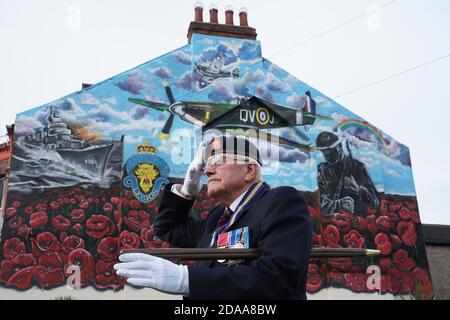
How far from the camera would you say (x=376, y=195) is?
14.6 meters

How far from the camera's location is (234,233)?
2998mm

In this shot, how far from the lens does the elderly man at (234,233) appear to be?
2518 millimetres

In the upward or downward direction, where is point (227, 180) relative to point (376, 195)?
downward

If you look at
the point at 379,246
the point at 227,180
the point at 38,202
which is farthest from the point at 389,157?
the point at 227,180

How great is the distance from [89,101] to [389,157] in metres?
8.80

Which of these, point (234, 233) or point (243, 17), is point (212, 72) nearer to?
point (243, 17)

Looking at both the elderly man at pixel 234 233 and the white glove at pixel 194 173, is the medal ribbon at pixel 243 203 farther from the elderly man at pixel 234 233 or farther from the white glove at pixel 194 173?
the white glove at pixel 194 173

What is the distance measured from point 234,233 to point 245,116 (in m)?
11.2

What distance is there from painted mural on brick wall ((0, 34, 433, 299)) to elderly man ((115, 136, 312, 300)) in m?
9.22

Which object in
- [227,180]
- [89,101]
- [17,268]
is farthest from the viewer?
[89,101]

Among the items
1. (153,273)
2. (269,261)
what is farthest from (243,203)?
(153,273)

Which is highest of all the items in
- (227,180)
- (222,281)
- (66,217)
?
(66,217)

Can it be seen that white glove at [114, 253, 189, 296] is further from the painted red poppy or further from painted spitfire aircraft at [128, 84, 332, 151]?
painted spitfire aircraft at [128, 84, 332, 151]
